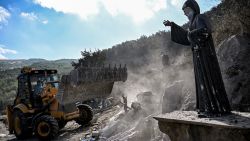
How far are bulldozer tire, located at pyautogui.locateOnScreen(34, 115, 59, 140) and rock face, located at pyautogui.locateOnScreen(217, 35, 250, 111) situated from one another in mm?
6734

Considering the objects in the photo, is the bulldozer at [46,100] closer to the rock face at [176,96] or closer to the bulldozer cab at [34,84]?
the bulldozer cab at [34,84]

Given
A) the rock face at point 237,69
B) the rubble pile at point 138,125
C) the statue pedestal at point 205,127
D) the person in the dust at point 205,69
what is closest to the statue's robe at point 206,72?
the person in the dust at point 205,69

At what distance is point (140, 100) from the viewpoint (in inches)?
432

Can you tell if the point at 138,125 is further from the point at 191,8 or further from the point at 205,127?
the point at 191,8

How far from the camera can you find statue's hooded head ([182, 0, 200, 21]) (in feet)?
15.7

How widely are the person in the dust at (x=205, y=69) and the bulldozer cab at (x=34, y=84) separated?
9255 millimetres

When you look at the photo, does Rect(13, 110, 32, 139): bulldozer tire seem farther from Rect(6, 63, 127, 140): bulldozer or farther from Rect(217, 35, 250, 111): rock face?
Rect(217, 35, 250, 111): rock face

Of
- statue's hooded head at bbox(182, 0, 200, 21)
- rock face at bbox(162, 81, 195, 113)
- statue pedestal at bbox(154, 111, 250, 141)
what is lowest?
statue pedestal at bbox(154, 111, 250, 141)

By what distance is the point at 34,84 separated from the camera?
13148 millimetres

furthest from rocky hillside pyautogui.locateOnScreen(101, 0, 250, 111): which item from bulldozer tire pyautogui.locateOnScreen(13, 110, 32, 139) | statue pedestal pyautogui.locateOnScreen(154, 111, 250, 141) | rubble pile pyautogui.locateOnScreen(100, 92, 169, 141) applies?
bulldozer tire pyautogui.locateOnScreen(13, 110, 32, 139)

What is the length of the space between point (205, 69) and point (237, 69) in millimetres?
2449

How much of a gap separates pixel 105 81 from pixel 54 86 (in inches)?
108

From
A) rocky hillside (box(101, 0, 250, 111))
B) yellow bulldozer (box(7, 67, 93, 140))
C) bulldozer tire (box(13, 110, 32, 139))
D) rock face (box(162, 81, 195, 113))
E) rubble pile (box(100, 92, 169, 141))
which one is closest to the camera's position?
rock face (box(162, 81, 195, 113))

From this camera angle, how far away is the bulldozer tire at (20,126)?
12.4 metres
